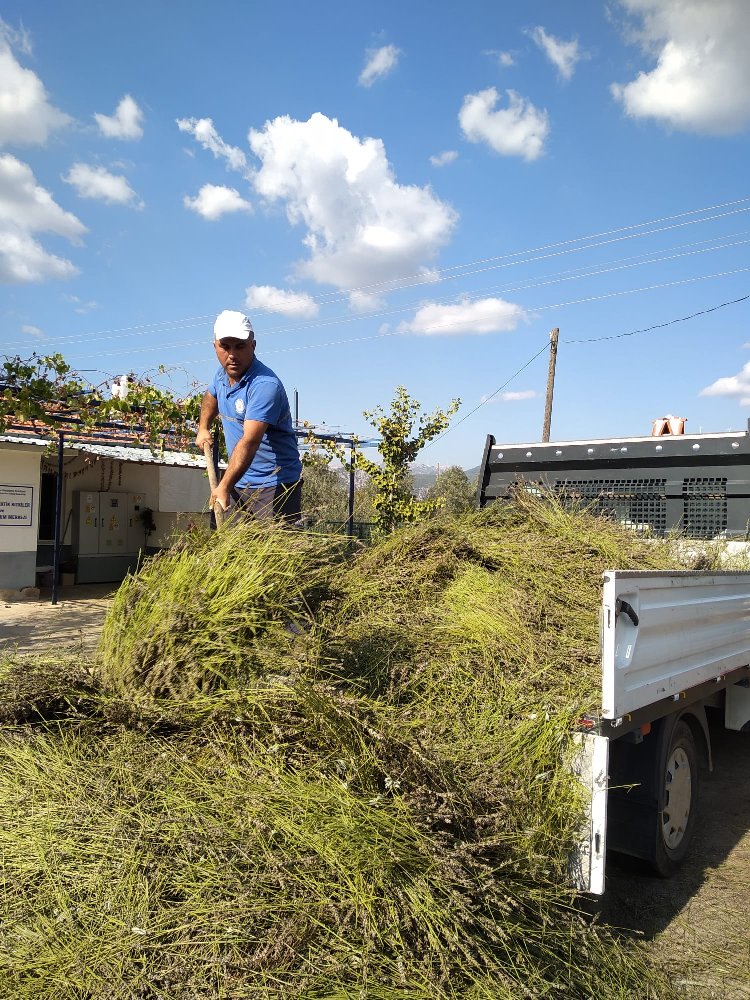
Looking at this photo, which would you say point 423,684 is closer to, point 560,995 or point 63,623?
point 560,995

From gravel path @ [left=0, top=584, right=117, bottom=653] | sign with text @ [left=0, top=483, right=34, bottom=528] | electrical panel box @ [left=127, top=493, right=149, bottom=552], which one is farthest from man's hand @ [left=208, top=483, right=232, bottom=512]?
electrical panel box @ [left=127, top=493, right=149, bottom=552]

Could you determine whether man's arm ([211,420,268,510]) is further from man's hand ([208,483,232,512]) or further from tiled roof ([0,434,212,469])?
tiled roof ([0,434,212,469])

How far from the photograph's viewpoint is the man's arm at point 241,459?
3.21m

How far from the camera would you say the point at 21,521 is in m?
13.1

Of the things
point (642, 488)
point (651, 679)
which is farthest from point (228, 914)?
point (642, 488)

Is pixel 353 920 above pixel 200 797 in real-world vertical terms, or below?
below

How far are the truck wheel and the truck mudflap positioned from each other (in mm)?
944

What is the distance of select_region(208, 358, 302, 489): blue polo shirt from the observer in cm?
343

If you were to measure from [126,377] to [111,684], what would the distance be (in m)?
8.26

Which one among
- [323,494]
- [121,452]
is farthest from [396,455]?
[323,494]

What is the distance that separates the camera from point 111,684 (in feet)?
8.11

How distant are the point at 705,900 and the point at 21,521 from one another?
40.4 ft

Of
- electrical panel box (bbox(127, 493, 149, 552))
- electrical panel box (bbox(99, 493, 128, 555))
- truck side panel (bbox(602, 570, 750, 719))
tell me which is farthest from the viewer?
electrical panel box (bbox(127, 493, 149, 552))

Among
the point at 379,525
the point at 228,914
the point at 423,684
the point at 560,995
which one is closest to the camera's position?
the point at 228,914
